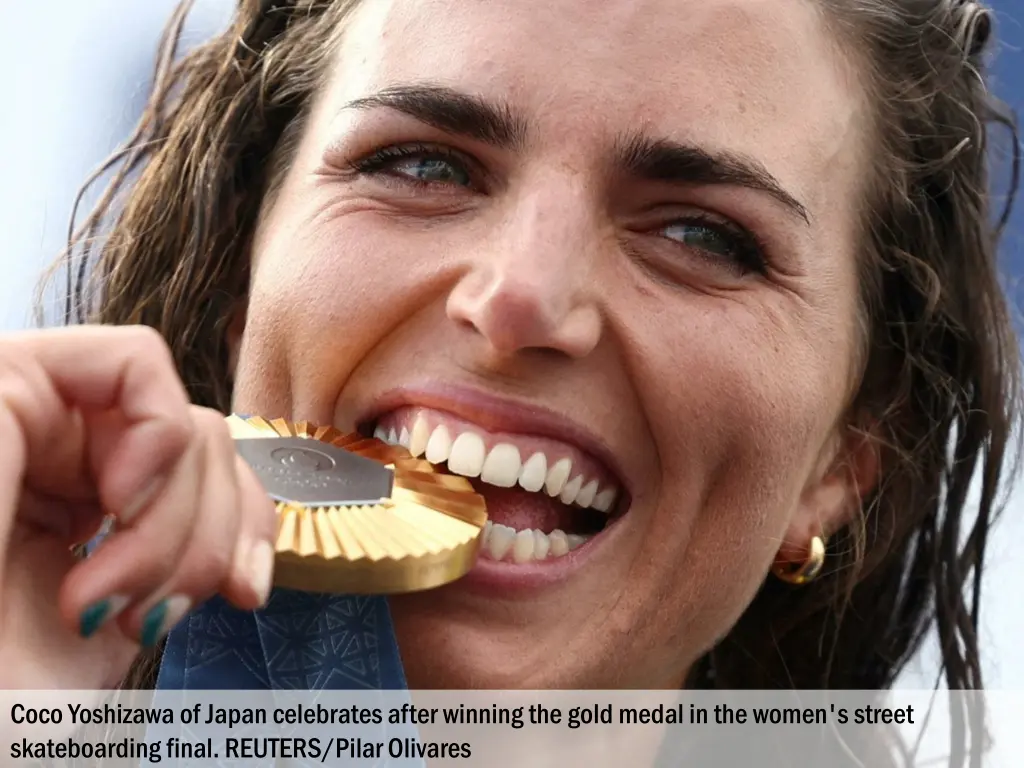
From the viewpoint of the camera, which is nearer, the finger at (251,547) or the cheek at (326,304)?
the finger at (251,547)

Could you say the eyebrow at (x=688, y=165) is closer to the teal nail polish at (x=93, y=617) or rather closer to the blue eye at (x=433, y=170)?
the blue eye at (x=433, y=170)

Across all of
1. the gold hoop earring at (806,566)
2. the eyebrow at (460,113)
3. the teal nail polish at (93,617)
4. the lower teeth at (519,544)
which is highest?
the eyebrow at (460,113)

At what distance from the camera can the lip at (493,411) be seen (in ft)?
4.49

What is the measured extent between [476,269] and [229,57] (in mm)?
788

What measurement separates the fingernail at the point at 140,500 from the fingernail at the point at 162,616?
72 mm

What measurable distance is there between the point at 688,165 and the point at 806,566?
69cm

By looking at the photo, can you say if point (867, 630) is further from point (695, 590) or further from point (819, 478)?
point (695, 590)

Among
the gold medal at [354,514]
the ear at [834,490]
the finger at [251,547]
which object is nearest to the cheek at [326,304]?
the gold medal at [354,514]

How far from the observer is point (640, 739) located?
1.86 metres

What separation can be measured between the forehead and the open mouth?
14.6 inches

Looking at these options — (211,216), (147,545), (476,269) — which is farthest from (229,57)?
(147,545)

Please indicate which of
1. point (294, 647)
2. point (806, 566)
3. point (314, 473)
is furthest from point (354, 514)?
point (806, 566)

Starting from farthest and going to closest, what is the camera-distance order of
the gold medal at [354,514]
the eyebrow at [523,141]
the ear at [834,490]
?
the ear at [834,490], the eyebrow at [523,141], the gold medal at [354,514]

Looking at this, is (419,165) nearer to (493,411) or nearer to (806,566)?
(493,411)
